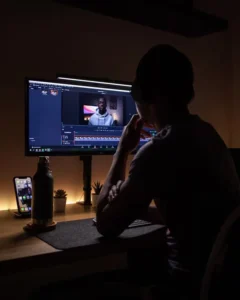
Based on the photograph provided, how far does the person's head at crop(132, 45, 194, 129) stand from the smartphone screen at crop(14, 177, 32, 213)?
76 centimetres

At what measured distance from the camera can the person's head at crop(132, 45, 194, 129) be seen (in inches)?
43.8

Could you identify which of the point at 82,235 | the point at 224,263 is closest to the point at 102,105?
the point at 82,235

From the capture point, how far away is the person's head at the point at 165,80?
1113mm

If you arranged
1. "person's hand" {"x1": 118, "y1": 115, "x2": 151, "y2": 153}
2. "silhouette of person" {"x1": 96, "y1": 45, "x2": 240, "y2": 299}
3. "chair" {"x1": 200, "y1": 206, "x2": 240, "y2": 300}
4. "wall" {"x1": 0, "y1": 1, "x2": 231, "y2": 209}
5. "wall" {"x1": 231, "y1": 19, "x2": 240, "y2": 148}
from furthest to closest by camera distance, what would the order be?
"wall" {"x1": 231, "y1": 19, "x2": 240, "y2": 148} < "wall" {"x1": 0, "y1": 1, "x2": 231, "y2": 209} < "person's hand" {"x1": 118, "y1": 115, "x2": 151, "y2": 153} < "silhouette of person" {"x1": 96, "y1": 45, "x2": 240, "y2": 299} < "chair" {"x1": 200, "y1": 206, "x2": 240, "y2": 300}

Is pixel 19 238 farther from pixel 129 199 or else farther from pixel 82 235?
pixel 129 199

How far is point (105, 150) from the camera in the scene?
1.93 m

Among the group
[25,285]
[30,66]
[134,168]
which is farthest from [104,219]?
[30,66]

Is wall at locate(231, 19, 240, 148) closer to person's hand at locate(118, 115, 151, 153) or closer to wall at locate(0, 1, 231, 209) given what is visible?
wall at locate(0, 1, 231, 209)

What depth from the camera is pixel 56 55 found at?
77.9 inches

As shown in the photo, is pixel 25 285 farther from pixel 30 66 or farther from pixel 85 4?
pixel 85 4

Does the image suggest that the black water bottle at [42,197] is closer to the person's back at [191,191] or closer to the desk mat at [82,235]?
the desk mat at [82,235]

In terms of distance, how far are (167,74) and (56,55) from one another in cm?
102

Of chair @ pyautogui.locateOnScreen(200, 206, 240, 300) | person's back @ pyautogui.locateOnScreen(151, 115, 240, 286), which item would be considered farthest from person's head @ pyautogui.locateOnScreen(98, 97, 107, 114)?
chair @ pyautogui.locateOnScreen(200, 206, 240, 300)

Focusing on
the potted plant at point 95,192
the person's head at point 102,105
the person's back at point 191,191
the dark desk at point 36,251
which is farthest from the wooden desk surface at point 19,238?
the person's head at point 102,105
